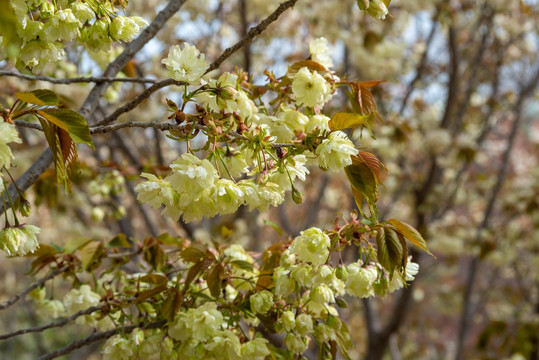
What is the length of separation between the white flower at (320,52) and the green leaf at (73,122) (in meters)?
0.66

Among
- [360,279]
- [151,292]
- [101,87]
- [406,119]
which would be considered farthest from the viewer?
[406,119]

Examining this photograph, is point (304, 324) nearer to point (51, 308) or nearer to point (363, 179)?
point (363, 179)

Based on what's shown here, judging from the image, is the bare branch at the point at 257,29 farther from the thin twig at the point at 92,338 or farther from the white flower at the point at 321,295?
the thin twig at the point at 92,338

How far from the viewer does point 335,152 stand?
920mm

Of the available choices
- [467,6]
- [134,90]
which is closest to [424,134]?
[467,6]

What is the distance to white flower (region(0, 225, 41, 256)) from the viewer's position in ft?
3.15

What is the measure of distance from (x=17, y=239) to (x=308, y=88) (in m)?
0.73

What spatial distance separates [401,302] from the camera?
3.69 metres

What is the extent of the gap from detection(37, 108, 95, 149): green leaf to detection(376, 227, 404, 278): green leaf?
2.00 ft

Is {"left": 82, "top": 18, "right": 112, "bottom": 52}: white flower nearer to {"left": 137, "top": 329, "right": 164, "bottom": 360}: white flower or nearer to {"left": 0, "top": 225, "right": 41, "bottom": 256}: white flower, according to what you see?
{"left": 0, "top": 225, "right": 41, "bottom": 256}: white flower

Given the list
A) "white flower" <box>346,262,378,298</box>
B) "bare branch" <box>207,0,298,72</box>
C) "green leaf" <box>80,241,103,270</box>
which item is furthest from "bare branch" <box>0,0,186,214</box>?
"white flower" <box>346,262,378,298</box>

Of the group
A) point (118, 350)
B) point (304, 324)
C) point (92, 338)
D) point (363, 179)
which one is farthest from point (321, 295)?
point (92, 338)

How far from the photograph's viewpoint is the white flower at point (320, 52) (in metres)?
1.27

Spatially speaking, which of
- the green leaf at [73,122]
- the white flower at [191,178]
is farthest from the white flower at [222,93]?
the green leaf at [73,122]
